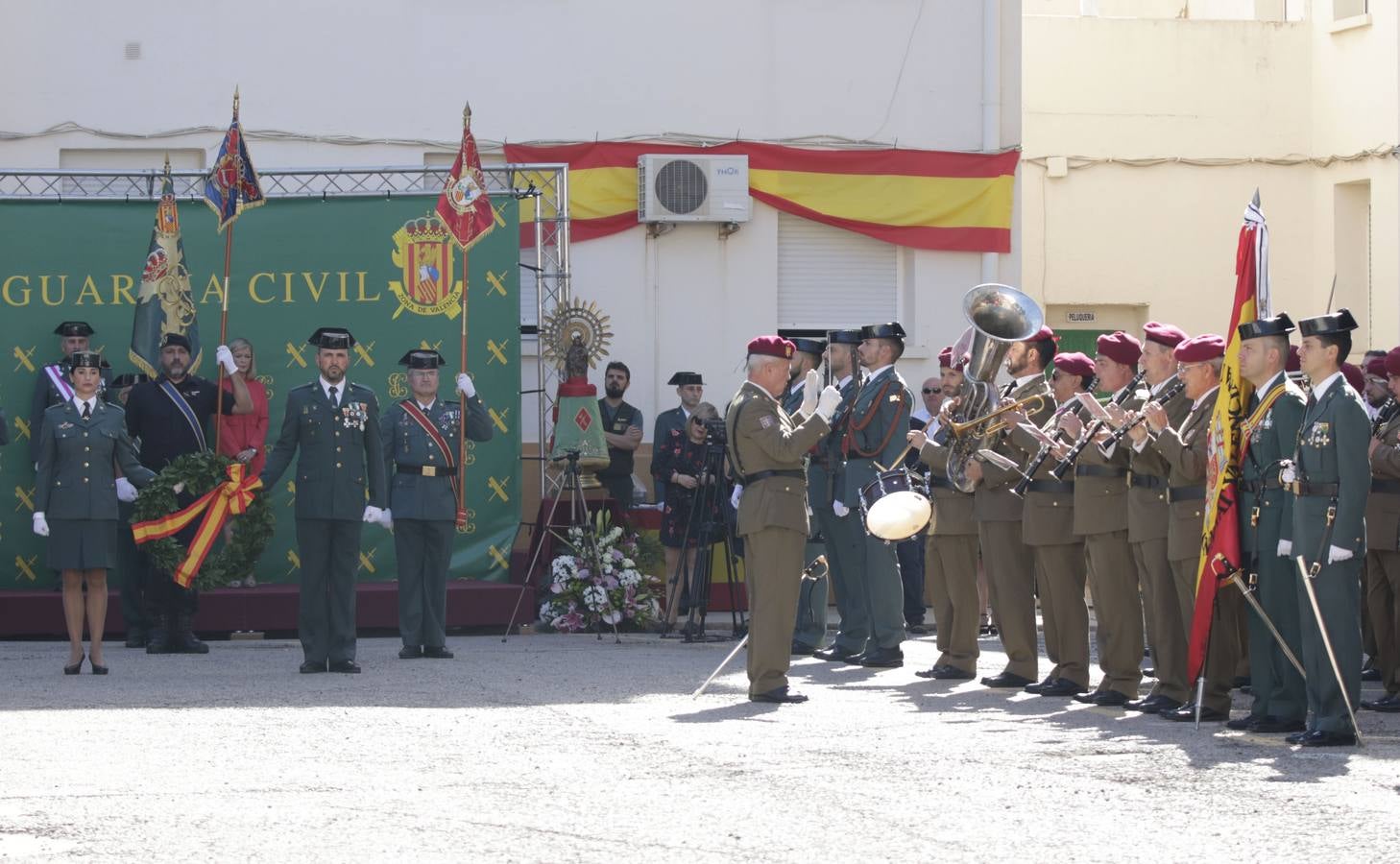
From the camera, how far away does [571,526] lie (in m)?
14.7

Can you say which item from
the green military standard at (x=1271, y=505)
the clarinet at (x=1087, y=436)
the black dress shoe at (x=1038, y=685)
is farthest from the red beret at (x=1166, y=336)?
the black dress shoe at (x=1038, y=685)

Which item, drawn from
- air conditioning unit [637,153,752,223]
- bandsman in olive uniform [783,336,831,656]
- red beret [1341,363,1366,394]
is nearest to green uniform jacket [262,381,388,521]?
bandsman in olive uniform [783,336,831,656]

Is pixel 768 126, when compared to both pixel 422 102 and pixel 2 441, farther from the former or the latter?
pixel 2 441

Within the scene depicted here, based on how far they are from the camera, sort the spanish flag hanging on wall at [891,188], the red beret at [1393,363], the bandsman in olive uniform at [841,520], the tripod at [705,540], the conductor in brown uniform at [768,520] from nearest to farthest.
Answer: the conductor in brown uniform at [768,520] < the red beret at [1393,363] < the bandsman in olive uniform at [841,520] < the tripod at [705,540] < the spanish flag hanging on wall at [891,188]

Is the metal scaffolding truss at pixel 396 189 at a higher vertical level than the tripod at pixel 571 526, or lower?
higher

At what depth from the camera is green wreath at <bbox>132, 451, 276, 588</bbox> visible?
12.8 metres

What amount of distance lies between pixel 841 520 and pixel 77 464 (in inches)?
185

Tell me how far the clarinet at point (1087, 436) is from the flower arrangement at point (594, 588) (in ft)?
16.1

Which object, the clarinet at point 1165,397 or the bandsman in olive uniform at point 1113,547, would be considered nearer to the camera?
the clarinet at point 1165,397

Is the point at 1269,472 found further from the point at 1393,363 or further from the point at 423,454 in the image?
the point at 423,454

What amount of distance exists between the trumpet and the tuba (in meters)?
0.05

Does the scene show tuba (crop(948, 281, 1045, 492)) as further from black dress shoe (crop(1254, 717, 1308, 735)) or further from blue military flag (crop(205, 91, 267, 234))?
blue military flag (crop(205, 91, 267, 234))

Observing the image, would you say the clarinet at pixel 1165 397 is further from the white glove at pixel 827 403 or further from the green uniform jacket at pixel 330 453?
the green uniform jacket at pixel 330 453

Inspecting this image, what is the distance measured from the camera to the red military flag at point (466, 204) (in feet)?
46.8
